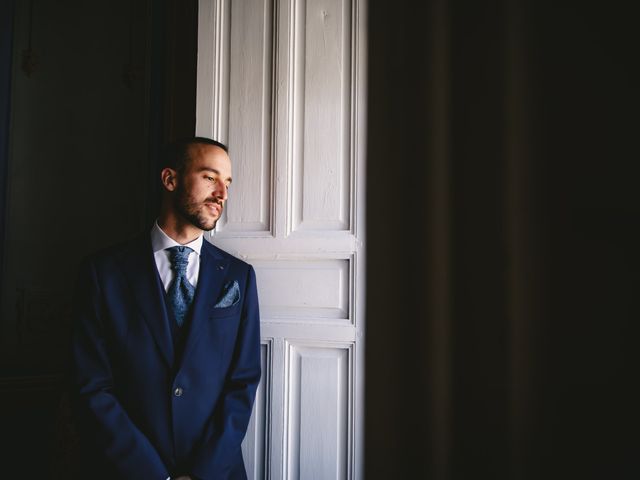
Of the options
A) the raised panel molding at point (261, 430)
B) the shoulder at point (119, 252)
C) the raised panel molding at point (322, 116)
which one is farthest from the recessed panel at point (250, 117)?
the raised panel molding at point (261, 430)

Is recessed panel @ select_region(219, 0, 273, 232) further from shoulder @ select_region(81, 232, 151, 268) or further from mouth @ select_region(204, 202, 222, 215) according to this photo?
shoulder @ select_region(81, 232, 151, 268)

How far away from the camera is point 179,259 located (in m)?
1.40

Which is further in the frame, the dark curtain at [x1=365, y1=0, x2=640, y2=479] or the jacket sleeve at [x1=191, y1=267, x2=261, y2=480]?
the jacket sleeve at [x1=191, y1=267, x2=261, y2=480]

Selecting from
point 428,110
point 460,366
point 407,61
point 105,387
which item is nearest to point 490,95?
point 428,110

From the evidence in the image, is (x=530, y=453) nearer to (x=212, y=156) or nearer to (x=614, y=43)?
(x=614, y=43)

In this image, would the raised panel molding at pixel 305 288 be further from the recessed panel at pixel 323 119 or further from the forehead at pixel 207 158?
the forehead at pixel 207 158

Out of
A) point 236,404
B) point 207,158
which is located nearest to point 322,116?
point 207,158

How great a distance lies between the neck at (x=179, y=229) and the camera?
1447 millimetres

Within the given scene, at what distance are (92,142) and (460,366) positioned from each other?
2.23 meters

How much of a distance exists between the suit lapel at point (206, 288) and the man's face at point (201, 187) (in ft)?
0.32

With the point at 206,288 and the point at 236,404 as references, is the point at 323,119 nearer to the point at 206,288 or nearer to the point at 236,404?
the point at 206,288

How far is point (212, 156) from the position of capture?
1460 mm

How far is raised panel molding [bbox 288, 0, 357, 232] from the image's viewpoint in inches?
60.8

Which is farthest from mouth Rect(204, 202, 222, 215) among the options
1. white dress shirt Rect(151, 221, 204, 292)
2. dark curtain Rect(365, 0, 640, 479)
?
dark curtain Rect(365, 0, 640, 479)
